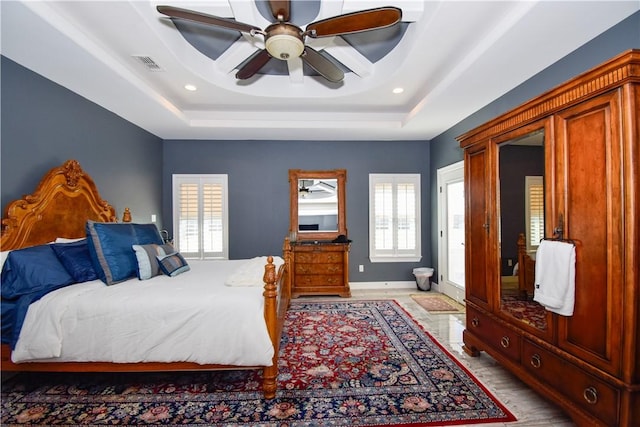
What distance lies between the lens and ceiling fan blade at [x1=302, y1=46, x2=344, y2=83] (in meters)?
2.38

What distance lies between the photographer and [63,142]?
2959 mm

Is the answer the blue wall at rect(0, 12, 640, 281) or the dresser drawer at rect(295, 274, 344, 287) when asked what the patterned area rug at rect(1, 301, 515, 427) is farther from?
the dresser drawer at rect(295, 274, 344, 287)

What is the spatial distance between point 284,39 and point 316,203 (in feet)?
11.0

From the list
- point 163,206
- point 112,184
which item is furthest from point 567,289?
point 163,206

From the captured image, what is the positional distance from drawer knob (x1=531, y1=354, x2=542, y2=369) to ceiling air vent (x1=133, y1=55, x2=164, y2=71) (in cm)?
406

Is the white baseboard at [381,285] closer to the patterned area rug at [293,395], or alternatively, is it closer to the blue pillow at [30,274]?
the patterned area rug at [293,395]

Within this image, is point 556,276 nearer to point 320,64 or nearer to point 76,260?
point 320,64

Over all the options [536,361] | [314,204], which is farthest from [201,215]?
[536,361]

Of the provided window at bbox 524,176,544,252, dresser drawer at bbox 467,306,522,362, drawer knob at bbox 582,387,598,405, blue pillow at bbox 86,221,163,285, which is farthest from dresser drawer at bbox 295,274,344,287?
drawer knob at bbox 582,387,598,405

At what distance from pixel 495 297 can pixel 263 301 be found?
188cm

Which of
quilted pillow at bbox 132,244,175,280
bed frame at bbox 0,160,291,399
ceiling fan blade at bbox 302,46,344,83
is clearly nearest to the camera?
bed frame at bbox 0,160,291,399

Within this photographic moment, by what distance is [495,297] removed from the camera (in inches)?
94.0

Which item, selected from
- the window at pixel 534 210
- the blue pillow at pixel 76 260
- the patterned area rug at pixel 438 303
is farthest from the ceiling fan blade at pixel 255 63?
the patterned area rug at pixel 438 303

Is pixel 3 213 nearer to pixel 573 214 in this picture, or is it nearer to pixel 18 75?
pixel 18 75
